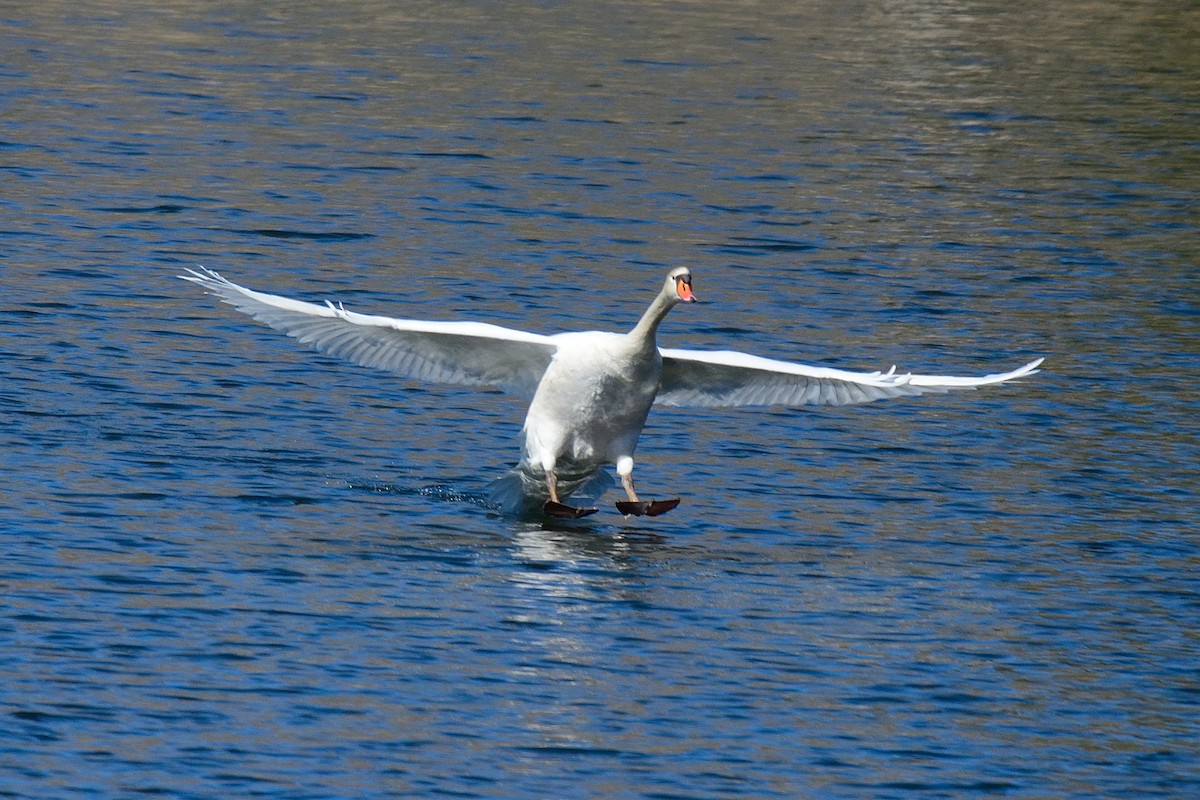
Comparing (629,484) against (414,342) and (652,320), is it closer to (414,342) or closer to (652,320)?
(652,320)

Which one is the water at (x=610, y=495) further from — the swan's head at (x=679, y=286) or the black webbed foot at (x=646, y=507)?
the swan's head at (x=679, y=286)

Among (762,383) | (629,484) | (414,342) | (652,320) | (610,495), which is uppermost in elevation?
(652,320)

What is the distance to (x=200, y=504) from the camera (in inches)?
657

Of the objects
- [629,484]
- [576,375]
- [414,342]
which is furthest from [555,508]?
[414,342]

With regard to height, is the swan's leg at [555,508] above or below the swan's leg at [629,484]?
below

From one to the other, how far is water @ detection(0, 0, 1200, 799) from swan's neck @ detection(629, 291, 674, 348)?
1477 mm

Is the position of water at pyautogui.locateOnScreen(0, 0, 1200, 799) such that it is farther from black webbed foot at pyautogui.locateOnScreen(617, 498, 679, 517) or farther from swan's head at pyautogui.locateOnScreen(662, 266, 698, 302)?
swan's head at pyautogui.locateOnScreen(662, 266, 698, 302)

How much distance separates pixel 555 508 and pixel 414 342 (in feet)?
5.74

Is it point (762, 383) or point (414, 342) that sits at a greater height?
point (414, 342)

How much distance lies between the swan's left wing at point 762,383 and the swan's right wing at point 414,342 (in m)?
1.02

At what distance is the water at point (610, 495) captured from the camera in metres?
12.9

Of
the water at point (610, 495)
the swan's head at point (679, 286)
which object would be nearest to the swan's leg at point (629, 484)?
the water at point (610, 495)

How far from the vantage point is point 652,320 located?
54.1ft

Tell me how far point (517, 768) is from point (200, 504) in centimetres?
519
